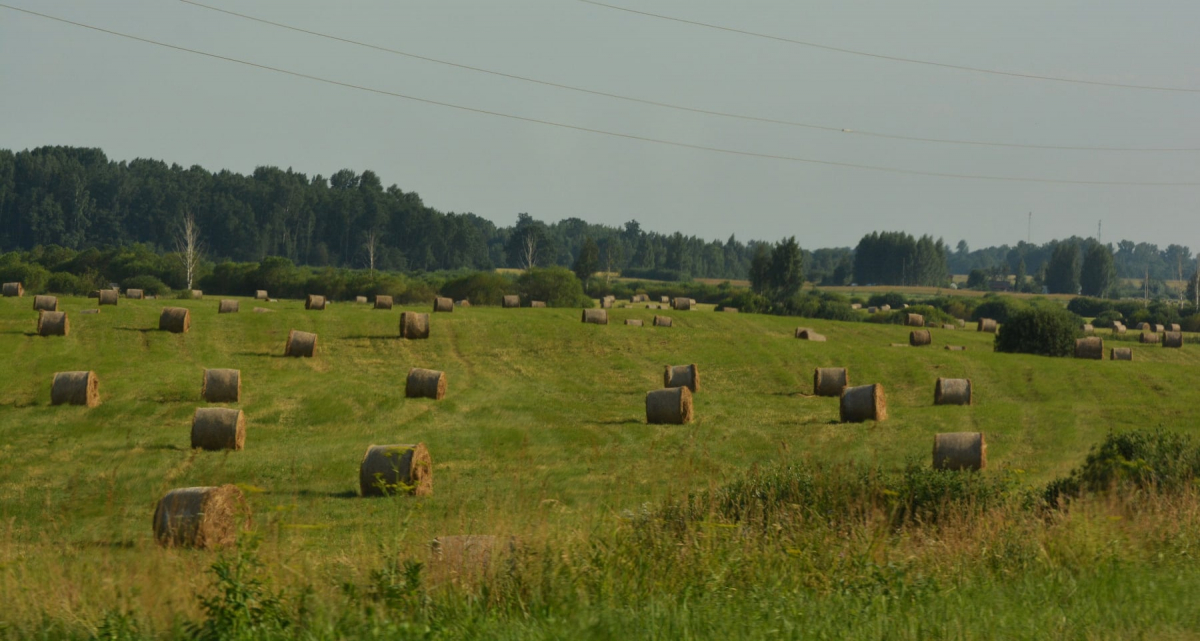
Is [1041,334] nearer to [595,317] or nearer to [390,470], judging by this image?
[595,317]

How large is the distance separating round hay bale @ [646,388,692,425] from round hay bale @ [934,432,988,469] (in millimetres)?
9612

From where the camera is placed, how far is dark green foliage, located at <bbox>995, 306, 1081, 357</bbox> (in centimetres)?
5812

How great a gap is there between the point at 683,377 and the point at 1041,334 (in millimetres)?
26370

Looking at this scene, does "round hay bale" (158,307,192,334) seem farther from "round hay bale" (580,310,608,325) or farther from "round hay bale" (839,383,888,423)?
"round hay bale" (839,383,888,423)

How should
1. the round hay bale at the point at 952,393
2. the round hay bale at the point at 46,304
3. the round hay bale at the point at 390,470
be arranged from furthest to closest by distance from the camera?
the round hay bale at the point at 46,304 → the round hay bale at the point at 952,393 → the round hay bale at the point at 390,470

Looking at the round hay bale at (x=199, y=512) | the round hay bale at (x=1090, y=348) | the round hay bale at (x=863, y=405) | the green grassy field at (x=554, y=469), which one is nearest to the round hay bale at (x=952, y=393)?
the green grassy field at (x=554, y=469)

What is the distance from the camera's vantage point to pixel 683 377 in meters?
41.6

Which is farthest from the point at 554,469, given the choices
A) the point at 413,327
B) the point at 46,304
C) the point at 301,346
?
the point at 46,304

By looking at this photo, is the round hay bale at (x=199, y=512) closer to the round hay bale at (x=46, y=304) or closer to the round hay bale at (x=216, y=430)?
the round hay bale at (x=216, y=430)

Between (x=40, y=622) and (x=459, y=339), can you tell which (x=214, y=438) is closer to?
(x=40, y=622)

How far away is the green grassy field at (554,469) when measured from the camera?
9.00 meters

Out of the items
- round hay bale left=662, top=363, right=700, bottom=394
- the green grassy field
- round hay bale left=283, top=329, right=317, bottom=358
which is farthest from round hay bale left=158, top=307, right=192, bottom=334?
round hay bale left=662, top=363, right=700, bottom=394

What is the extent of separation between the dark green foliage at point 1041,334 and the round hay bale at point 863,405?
28750mm

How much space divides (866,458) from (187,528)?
16236mm
